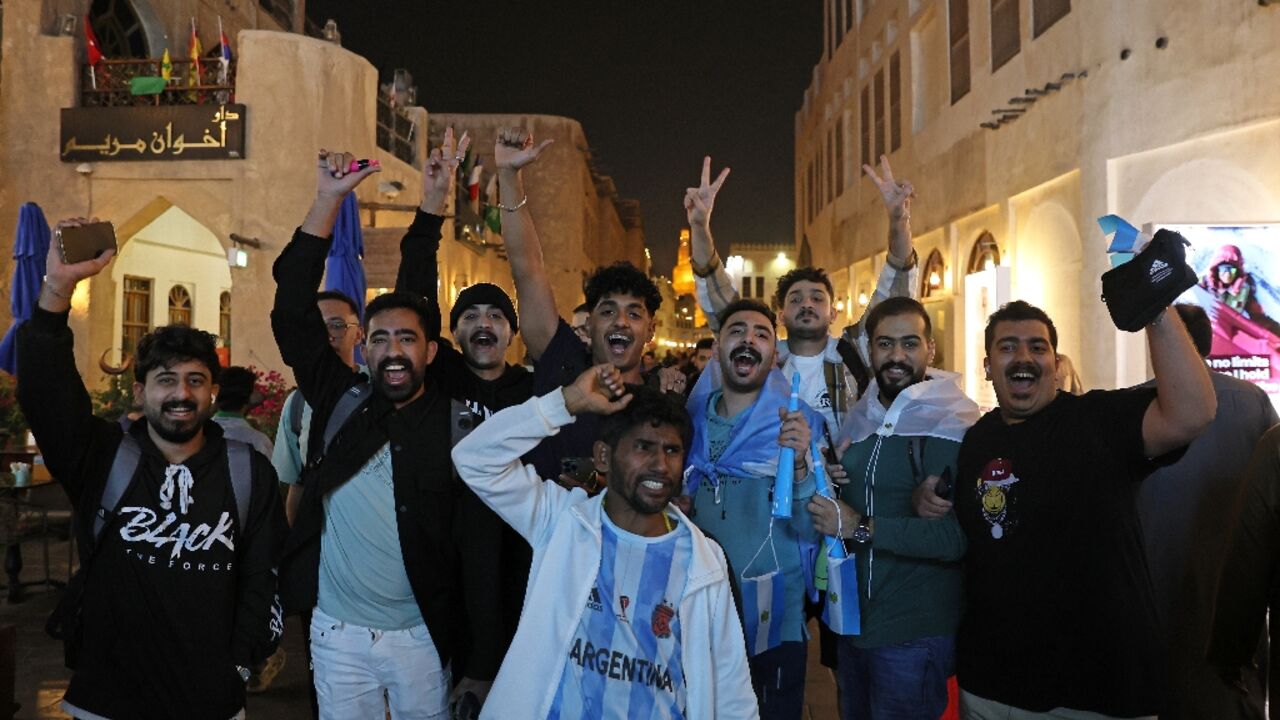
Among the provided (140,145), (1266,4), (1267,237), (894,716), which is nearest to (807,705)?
(894,716)

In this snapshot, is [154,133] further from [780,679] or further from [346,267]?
[780,679]

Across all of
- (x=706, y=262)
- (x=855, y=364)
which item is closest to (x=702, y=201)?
(x=706, y=262)

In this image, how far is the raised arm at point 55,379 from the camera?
2.74 metres

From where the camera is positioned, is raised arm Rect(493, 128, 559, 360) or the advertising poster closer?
raised arm Rect(493, 128, 559, 360)

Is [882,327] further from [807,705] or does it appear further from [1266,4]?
[1266,4]

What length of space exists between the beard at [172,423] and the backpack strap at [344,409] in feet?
1.47

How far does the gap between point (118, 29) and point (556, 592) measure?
61.3 feet

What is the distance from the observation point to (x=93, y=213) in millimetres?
15258

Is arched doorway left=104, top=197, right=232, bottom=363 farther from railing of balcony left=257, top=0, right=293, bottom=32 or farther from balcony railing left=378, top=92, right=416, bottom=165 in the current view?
railing of balcony left=257, top=0, right=293, bottom=32

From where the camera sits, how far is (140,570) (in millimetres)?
2818

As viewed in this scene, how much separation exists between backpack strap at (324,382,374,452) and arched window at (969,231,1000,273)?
11.3 m

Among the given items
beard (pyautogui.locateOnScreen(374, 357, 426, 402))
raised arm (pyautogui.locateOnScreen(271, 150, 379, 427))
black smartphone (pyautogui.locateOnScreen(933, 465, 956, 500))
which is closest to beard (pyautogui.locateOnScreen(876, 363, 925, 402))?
black smartphone (pyautogui.locateOnScreen(933, 465, 956, 500))

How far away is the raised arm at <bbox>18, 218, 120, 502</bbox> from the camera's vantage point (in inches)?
108

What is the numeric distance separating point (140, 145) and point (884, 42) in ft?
49.4
